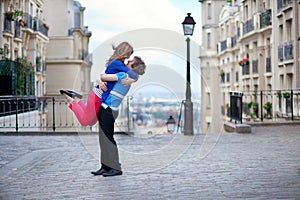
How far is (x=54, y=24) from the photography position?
1954 inches

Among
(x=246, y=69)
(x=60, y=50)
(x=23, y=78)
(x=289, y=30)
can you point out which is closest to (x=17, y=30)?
(x=23, y=78)

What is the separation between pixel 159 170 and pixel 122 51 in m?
2.04

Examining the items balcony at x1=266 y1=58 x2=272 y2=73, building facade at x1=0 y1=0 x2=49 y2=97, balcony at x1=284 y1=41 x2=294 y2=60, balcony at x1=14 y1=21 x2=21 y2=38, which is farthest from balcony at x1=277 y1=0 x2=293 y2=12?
balcony at x1=14 y1=21 x2=21 y2=38

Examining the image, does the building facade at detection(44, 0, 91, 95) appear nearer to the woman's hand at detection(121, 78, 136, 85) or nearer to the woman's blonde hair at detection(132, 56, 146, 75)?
the woman's blonde hair at detection(132, 56, 146, 75)

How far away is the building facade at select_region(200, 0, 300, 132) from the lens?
26.6m

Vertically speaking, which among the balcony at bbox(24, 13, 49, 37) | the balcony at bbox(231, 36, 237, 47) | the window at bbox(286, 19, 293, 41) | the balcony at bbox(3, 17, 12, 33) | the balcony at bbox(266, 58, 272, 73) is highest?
the balcony at bbox(24, 13, 49, 37)

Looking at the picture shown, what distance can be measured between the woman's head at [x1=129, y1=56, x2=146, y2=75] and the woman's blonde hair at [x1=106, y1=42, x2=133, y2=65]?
6.6 inches

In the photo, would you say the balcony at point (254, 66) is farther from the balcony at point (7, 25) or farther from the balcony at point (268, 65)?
the balcony at point (7, 25)

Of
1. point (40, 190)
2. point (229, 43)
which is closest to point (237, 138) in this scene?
point (40, 190)

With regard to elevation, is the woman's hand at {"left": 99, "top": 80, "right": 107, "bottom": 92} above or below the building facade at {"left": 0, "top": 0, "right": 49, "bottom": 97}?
below

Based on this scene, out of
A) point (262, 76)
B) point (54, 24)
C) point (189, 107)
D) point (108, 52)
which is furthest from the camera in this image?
point (54, 24)

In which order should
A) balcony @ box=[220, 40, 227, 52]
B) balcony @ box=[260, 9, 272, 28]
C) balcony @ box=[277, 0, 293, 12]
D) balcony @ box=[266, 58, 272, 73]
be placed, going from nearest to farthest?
1. balcony @ box=[277, 0, 293, 12]
2. balcony @ box=[260, 9, 272, 28]
3. balcony @ box=[266, 58, 272, 73]
4. balcony @ box=[220, 40, 227, 52]

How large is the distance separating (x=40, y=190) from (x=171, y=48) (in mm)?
2906

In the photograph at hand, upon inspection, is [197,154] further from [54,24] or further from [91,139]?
[54,24]
